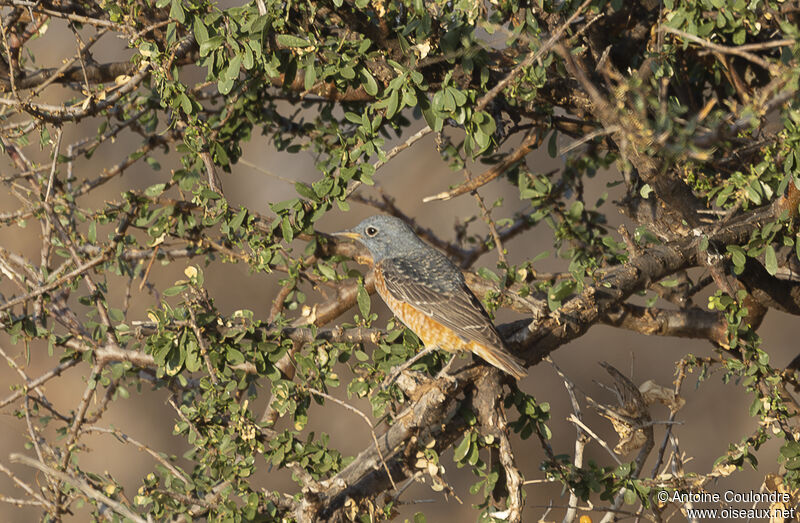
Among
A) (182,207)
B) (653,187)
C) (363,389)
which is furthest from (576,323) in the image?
(182,207)

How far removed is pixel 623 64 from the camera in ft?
14.9

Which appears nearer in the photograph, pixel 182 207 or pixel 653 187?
pixel 653 187

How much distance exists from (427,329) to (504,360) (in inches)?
19.8

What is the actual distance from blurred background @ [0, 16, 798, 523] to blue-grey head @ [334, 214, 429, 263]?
13.0 feet

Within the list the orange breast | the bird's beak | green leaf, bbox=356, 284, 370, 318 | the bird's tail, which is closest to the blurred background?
the bird's beak

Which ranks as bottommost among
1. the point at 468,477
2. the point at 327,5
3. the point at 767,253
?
the point at 468,477

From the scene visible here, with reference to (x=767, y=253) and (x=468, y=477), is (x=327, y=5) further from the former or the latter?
(x=468, y=477)

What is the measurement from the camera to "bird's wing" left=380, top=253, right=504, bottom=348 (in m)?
4.03

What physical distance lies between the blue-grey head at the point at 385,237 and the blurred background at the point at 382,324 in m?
3.96

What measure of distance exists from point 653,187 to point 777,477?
4.73 ft

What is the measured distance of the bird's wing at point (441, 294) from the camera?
159 inches

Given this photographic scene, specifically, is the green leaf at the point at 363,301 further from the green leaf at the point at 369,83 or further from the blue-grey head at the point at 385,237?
the green leaf at the point at 369,83

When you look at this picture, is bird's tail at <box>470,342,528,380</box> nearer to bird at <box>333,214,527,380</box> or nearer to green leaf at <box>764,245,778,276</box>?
bird at <box>333,214,527,380</box>

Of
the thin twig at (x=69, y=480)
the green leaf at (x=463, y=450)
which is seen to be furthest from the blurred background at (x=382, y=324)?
the thin twig at (x=69, y=480)
